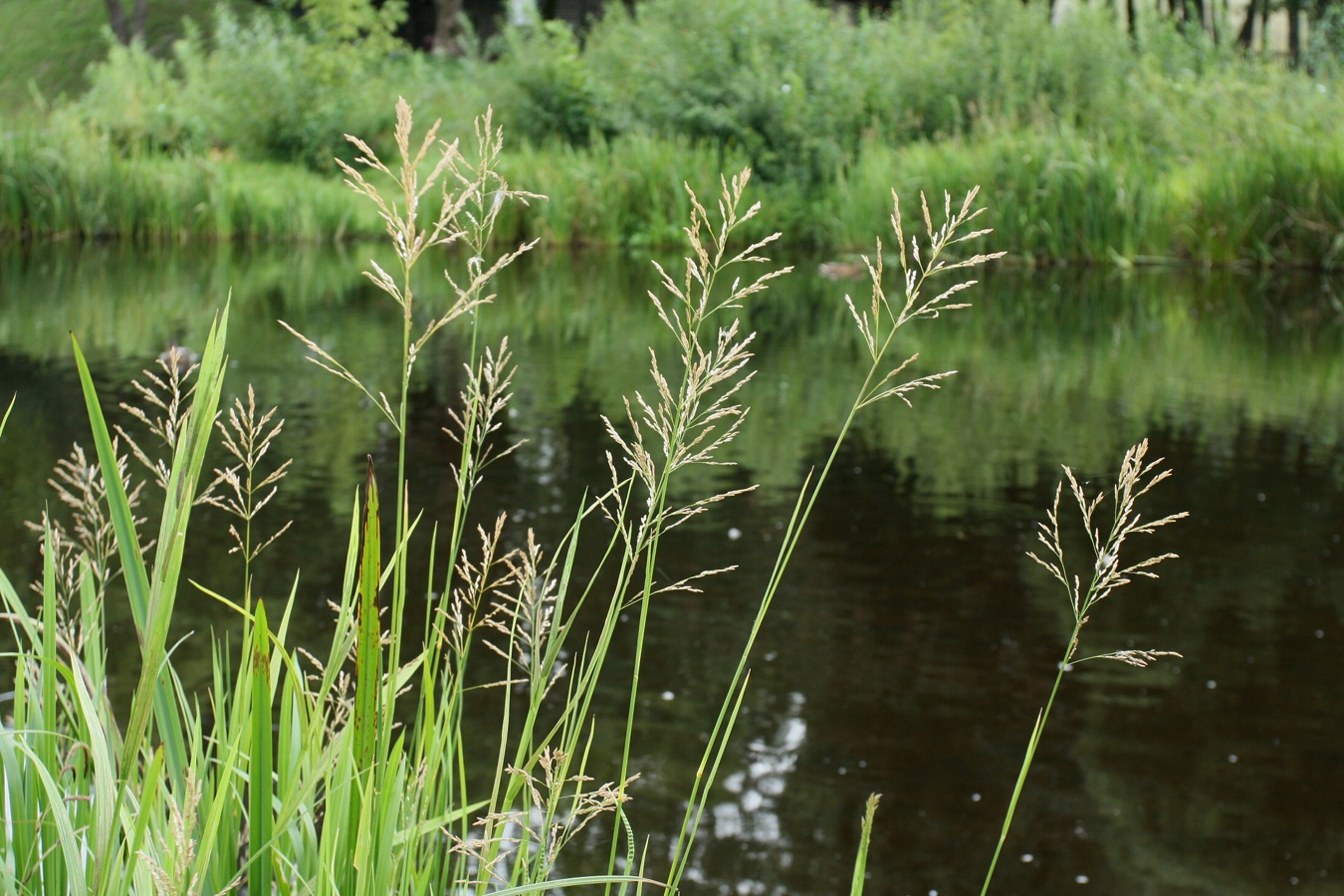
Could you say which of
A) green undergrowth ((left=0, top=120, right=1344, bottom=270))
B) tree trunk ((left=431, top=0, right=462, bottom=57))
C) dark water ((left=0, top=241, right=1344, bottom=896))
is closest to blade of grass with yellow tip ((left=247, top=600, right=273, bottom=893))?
dark water ((left=0, top=241, right=1344, bottom=896))

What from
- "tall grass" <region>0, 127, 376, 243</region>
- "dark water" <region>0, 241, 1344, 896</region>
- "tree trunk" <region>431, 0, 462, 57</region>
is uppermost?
"tree trunk" <region>431, 0, 462, 57</region>

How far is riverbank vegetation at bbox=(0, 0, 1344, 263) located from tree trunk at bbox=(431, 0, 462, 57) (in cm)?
1078

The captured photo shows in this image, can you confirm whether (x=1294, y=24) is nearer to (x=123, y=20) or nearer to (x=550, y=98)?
(x=550, y=98)

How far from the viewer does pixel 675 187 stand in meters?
14.3

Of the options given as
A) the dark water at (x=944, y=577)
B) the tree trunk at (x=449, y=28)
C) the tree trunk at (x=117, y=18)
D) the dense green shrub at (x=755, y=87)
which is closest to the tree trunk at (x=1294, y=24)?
the dense green shrub at (x=755, y=87)

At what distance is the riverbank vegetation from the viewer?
12.6 metres

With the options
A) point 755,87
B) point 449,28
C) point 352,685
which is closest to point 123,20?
point 449,28

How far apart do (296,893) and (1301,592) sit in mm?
3363

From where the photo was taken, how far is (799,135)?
15.2 m

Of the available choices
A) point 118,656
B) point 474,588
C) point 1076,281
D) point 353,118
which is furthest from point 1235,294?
point 353,118

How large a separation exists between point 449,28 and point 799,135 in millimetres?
16927

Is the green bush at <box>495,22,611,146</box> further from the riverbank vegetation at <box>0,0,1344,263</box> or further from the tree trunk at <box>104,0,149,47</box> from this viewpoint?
the tree trunk at <box>104,0,149,47</box>

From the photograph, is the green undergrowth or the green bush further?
the green bush

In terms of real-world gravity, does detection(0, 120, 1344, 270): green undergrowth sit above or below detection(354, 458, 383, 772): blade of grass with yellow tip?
below
